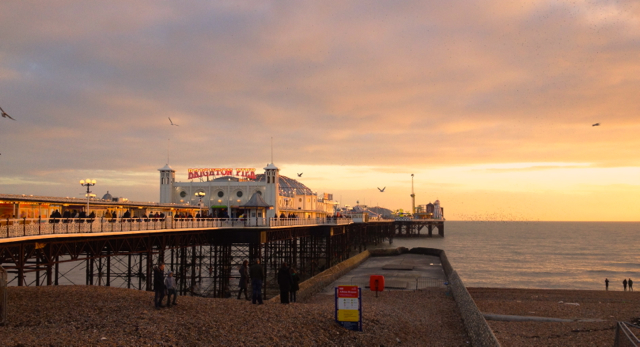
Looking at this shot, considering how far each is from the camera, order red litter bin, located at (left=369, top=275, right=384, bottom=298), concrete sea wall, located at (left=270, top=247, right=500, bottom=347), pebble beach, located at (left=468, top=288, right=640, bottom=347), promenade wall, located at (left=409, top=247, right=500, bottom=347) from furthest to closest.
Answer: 1. red litter bin, located at (left=369, top=275, right=384, bottom=298)
2. pebble beach, located at (left=468, top=288, right=640, bottom=347)
3. concrete sea wall, located at (left=270, top=247, right=500, bottom=347)
4. promenade wall, located at (left=409, top=247, right=500, bottom=347)

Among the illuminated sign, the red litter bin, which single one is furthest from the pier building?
the red litter bin

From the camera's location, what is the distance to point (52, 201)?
29.4 meters

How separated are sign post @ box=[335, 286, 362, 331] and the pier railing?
12366 millimetres

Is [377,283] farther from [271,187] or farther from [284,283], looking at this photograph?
[271,187]

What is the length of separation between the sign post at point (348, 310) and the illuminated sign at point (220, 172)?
55.8 metres

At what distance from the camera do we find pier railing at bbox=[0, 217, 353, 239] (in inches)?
772

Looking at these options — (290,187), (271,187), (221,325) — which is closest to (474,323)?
(221,325)

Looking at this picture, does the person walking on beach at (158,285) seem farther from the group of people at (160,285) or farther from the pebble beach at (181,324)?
the pebble beach at (181,324)

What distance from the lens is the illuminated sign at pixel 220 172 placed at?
7106 centimetres

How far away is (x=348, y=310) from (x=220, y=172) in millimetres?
56686

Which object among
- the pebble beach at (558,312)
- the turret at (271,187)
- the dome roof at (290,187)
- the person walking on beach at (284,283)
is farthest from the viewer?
the dome roof at (290,187)

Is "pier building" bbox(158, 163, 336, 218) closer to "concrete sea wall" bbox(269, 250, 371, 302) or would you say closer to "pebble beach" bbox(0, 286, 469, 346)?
"concrete sea wall" bbox(269, 250, 371, 302)

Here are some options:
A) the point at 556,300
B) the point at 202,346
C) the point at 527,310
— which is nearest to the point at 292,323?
the point at 202,346

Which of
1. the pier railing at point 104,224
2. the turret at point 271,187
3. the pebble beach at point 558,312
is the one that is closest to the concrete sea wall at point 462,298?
the pebble beach at point 558,312
